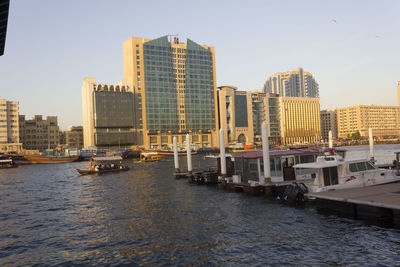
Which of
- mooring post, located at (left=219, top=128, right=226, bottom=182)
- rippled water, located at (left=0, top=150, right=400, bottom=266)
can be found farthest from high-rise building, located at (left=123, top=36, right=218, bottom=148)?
rippled water, located at (left=0, top=150, right=400, bottom=266)

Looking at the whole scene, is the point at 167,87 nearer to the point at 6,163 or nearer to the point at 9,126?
the point at 9,126

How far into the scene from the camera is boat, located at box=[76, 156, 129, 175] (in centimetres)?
7144

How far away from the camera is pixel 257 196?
34.4 m

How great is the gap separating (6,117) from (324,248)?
200015mm

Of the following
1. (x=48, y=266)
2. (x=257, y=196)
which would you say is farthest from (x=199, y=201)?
(x=48, y=266)

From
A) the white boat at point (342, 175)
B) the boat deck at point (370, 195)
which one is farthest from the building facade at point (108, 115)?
the boat deck at point (370, 195)

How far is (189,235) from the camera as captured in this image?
2236 cm

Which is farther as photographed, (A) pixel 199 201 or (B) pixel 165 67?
(B) pixel 165 67

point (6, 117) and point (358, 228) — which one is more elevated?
point (6, 117)

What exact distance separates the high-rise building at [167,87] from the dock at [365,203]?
520 ft

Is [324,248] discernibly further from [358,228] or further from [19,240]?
[19,240]

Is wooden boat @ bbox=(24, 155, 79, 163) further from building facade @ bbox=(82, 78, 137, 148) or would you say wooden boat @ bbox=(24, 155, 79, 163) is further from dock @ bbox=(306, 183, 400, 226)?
dock @ bbox=(306, 183, 400, 226)

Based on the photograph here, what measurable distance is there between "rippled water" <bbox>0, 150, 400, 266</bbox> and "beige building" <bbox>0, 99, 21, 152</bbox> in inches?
6461

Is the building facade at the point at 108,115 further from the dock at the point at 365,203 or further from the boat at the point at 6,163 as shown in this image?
the dock at the point at 365,203
